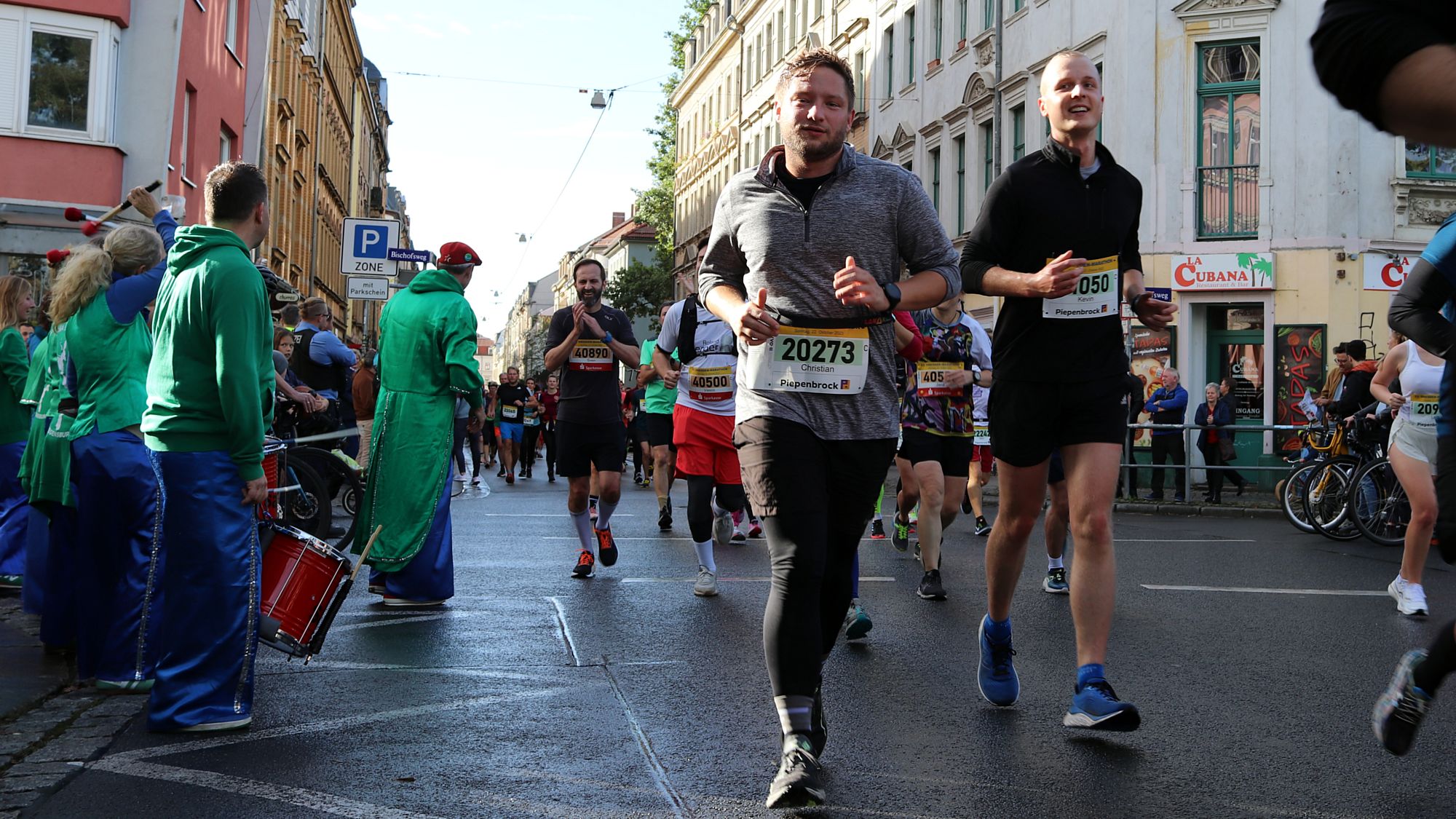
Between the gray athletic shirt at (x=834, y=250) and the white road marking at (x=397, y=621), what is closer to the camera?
the gray athletic shirt at (x=834, y=250)

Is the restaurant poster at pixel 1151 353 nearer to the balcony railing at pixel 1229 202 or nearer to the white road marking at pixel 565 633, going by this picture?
the balcony railing at pixel 1229 202

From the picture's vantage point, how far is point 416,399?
26.7ft

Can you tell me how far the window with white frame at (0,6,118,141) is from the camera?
21188mm

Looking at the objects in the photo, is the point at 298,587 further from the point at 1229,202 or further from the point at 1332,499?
the point at 1229,202

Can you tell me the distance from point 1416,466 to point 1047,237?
3880mm

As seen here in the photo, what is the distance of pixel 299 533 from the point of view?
546cm

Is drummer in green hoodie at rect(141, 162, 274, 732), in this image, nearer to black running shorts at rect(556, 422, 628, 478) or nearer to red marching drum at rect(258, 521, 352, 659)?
red marching drum at rect(258, 521, 352, 659)

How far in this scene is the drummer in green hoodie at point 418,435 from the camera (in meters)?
7.92

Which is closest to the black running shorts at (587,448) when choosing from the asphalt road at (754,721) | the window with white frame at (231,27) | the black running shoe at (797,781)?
the asphalt road at (754,721)

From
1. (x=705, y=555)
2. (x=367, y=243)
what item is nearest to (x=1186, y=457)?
(x=367, y=243)

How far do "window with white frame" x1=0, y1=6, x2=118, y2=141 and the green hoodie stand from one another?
18.6 m

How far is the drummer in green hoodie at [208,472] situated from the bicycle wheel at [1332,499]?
1102 centimetres

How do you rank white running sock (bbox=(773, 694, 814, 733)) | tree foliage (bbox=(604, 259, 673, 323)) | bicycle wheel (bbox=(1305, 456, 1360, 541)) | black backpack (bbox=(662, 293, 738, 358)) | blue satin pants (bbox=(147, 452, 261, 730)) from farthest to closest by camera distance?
tree foliage (bbox=(604, 259, 673, 323)) → bicycle wheel (bbox=(1305, 456, 1360, 541)) → black backpack (bbox=(662, 293, 738, 358)) → blue satin pants (bbox=(147, 452, 261, 730)) → white running sock (bbox=(773, 694, 814, 733))

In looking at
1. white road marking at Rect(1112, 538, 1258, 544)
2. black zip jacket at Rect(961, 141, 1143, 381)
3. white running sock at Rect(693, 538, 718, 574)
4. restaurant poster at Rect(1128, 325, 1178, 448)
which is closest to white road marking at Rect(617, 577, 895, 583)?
white running sock at Rect(693, 538, 718, 574)
